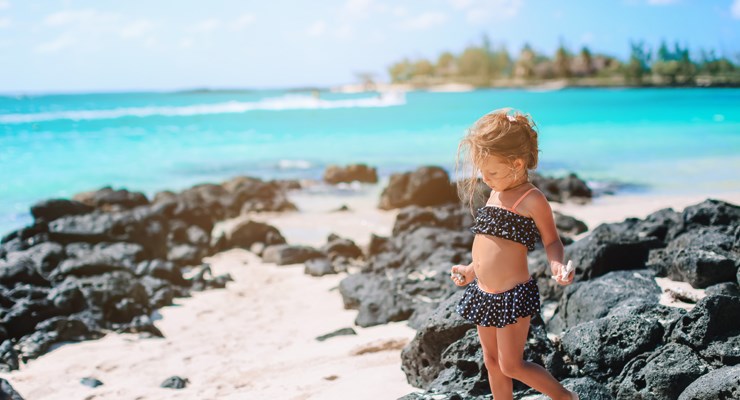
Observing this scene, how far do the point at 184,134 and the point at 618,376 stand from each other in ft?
118

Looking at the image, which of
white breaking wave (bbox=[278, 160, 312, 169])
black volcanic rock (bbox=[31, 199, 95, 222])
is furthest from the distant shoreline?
black volcanic rock (bbox=[31, 199, 95, 222])

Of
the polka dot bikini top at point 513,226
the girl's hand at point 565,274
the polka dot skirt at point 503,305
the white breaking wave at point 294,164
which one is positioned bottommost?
the white breaking wave at point 294,164

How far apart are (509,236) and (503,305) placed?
0.30m

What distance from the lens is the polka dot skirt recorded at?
3.04 meters

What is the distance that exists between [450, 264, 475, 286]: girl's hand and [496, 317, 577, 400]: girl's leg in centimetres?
31

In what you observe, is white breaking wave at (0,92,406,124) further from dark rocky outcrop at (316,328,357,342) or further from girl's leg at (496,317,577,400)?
girl's leg at (496,317,577,400)

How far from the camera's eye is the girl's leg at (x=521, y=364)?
306cm

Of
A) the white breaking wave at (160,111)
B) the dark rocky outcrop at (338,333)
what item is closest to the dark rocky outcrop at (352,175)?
the dark rocky outcrop at (338,333)

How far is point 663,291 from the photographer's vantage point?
15.8ft

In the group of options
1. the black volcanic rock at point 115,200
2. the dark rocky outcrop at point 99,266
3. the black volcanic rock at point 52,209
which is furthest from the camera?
the black volcanic rock at point 115,200

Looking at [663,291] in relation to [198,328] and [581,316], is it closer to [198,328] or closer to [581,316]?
[581,316]

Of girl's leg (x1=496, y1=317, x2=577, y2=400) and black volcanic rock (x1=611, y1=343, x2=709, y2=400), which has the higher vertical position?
girl's leg (x1=496, y1=317, x2=577, y2=400)

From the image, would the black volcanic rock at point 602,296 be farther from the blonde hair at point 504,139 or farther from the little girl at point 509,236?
the blonde hair at point 504,139

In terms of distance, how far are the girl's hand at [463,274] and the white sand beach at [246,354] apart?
125 centimetres
